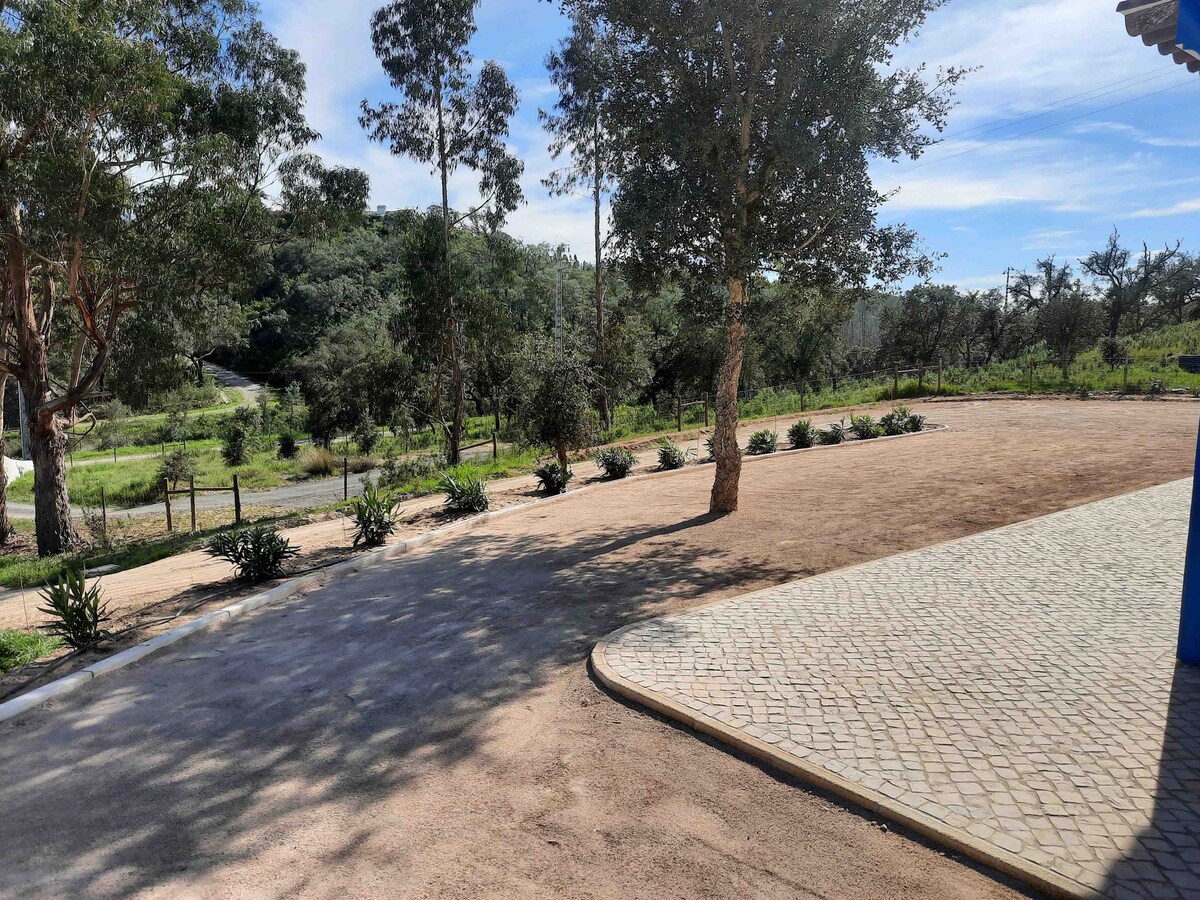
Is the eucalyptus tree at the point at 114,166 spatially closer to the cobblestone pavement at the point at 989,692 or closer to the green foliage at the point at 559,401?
the green foliage at the point at 559,401

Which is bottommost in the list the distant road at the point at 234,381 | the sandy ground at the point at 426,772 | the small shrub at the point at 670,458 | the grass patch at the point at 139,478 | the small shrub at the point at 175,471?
the grass patch at the point at 139,478

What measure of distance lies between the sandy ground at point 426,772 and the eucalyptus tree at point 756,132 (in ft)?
13.7

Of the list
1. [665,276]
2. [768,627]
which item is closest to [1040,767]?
[768,627]

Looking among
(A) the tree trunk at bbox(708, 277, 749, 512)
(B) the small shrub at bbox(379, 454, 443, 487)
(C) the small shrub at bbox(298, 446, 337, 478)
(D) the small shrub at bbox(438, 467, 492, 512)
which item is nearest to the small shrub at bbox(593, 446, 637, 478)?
(D) the small shrub at bbox(438, 467, 492, 512)

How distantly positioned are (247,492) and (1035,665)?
2460 cm

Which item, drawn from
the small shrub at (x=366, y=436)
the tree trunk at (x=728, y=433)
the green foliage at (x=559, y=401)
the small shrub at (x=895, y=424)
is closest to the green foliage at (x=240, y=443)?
the small shrub at (x=366, y=436)

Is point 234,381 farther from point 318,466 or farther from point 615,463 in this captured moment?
point 615,463

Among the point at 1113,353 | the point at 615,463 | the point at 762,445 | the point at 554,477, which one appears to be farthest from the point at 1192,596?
the point at 1113,353

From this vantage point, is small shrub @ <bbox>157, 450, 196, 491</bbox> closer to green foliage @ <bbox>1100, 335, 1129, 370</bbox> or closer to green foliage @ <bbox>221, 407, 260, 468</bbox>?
green foliage @ <bbox>221, 407, 260, 468</bbox>

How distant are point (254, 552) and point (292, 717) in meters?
3.79

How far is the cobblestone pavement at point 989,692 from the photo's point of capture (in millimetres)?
Answer: 3439

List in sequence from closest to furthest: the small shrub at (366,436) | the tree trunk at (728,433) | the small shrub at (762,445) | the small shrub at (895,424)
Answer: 1. the tree trunk at (728,433)
2. the small shrub at (762,445)
3. the small shrub at (895,424)
4. the small shrub at (366,436)

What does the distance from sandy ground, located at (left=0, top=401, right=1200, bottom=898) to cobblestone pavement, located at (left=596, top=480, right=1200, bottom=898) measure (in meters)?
0.33

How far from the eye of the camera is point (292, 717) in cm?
490
